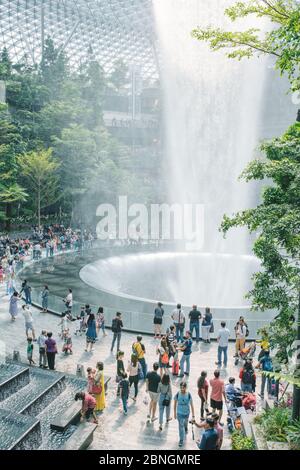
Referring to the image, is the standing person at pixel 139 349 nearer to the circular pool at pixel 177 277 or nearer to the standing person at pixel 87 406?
the standing person at pixel 87 406

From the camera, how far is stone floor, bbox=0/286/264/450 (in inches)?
376

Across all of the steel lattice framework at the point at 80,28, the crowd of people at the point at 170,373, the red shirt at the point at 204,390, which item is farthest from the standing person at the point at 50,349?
the steel lattice framework at the point at 80,28

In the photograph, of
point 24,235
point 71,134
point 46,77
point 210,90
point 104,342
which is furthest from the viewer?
point 46,77

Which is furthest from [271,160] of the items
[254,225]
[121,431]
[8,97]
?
[8,97]

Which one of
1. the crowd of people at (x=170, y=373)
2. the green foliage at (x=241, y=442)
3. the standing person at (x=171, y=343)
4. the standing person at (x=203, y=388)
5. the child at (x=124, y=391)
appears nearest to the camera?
the green foliage at (x=241, y=442)

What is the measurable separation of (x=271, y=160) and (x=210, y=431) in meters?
6.05

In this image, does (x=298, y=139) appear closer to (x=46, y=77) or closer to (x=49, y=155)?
(x=49, y=155)

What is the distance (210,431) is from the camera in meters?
7.68

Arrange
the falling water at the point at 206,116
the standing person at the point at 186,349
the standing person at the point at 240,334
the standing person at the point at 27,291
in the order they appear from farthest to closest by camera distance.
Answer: the falling water at the point at 206,116 < the standing person at the point at 27,291 < the standing person at the point at 240,334 < the standing person at the point at 186,349

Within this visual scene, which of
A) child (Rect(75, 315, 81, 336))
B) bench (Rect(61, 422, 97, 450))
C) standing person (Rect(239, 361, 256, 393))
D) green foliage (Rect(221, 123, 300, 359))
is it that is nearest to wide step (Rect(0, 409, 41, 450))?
bench (Rect(61, 422, 97, 450))

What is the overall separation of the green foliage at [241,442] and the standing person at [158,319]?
736cm

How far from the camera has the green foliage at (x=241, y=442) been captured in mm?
8504

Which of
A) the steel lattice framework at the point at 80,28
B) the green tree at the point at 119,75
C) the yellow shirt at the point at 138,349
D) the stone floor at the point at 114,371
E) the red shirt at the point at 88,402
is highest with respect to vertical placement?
the steel lattice framework at the point at 80,28

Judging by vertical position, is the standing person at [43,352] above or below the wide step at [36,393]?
above
